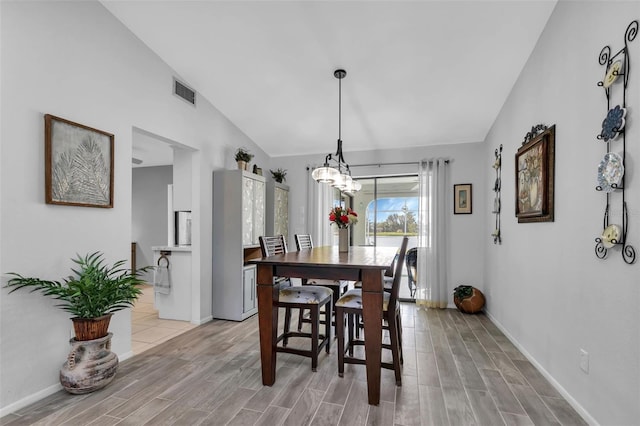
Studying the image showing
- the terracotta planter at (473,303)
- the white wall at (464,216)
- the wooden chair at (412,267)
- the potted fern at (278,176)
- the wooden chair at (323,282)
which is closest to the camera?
the wooden chair at (323,282)

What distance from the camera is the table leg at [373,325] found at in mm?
2080

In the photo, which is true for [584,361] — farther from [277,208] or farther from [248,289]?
[277,208]

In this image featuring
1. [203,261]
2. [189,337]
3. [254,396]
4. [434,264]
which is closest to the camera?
[254,396]

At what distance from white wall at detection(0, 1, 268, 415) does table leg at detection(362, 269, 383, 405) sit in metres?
2.15

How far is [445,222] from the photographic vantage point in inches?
183

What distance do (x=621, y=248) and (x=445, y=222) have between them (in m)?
3.05

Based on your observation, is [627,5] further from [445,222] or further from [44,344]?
[44,344]

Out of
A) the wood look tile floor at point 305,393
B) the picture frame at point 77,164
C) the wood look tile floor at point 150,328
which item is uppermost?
the picture frame at point 77,164

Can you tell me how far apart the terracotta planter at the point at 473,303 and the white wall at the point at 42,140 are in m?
3.89

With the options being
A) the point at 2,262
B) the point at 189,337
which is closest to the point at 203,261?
the point at 189,337

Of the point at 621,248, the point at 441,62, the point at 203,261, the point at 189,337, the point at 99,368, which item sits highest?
the point at 441,62

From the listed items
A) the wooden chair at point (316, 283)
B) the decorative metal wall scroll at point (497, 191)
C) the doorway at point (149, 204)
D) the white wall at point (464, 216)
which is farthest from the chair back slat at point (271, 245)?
the decorative metal wall scroll at point (497, 191)

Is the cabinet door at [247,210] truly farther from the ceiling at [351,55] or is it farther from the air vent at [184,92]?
the air vent at [184,92]

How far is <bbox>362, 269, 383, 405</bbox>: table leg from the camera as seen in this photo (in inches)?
81.9
